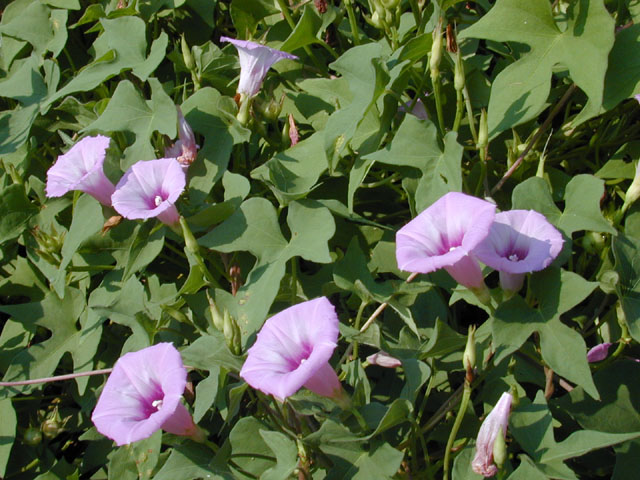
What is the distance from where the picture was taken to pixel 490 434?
3.89ft

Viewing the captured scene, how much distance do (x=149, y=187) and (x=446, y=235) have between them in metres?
0.73

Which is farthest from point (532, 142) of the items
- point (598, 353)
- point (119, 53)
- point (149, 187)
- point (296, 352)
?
point (119, 53)

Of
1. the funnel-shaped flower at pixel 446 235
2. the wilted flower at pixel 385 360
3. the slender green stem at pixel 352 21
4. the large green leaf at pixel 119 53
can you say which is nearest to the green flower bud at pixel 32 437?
the large green leaf at pixel 119 53

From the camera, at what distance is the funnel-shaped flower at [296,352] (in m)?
1.13

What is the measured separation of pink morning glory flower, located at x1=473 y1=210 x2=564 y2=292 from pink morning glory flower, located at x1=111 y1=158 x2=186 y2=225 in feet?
2.28

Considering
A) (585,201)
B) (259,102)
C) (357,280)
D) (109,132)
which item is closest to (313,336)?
(357,280)

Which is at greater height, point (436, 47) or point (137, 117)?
point (436, 47)

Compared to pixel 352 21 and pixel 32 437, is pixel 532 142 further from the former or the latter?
pixel 32 437

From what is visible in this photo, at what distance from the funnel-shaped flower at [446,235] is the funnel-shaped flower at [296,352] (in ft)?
0.55

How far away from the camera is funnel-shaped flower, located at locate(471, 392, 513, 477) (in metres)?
1.18

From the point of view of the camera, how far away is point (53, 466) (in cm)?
185

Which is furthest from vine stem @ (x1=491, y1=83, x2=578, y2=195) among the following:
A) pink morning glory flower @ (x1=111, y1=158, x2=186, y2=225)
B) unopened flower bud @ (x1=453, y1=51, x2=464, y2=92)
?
pink morning glory flower @ (x1=111, y1=158, x2=186, y2=225)

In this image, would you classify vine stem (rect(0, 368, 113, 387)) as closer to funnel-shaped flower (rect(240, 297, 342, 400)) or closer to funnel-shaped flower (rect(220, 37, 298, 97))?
funnel-shaped flower (rect(240, 297, 342, 400))

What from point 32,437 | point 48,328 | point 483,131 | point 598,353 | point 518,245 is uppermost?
point 483,131
